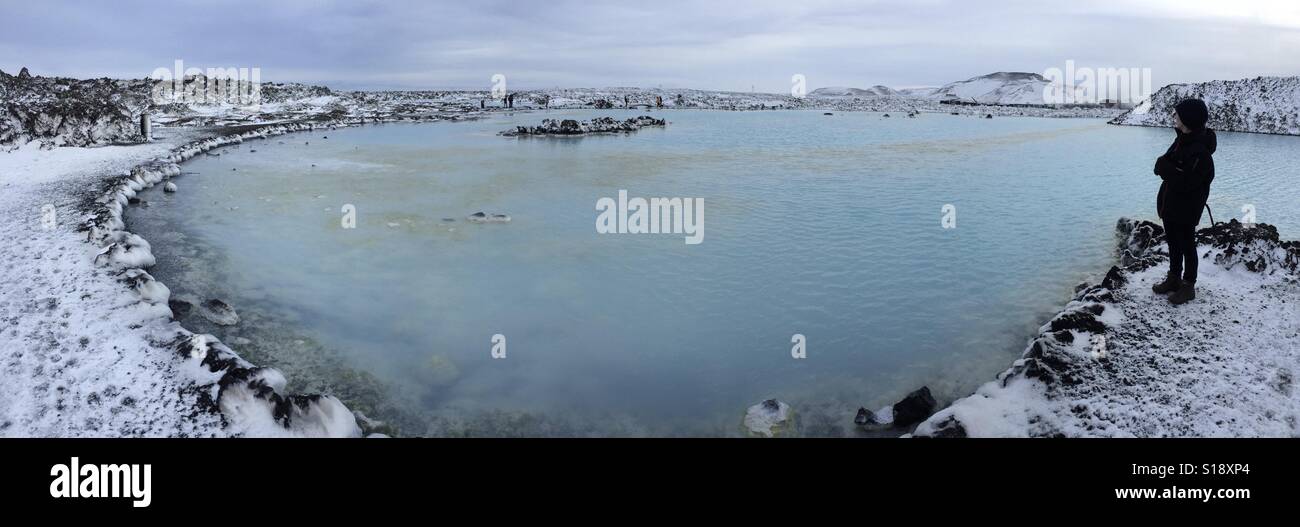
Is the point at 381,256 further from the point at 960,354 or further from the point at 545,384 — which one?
A: the point at 960,354

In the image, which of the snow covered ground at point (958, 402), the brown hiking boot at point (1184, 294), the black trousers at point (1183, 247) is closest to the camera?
the snow covered ground at point (958, 402)

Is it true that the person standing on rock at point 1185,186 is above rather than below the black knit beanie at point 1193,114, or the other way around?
below

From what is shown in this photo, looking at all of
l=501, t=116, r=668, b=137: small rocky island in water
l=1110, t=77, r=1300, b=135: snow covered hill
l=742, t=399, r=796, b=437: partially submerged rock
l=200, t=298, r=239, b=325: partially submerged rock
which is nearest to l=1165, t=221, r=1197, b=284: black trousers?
l=742, t=399, r=796, b=437: partially submerged rock

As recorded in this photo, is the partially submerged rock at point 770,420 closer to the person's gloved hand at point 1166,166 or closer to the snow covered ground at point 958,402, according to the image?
the snow covered ground at point 958,402

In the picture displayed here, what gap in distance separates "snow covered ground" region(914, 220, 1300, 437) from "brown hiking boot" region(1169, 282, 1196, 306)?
0.07m

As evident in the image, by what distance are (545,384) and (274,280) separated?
5.75 meters

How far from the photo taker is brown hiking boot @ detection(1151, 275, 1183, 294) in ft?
25.4

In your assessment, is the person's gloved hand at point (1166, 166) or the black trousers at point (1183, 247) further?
the black trousers at point (1183, 247)

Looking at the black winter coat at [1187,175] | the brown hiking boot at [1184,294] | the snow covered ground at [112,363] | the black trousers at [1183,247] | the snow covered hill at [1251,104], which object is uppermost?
the snow covered hill at [1251,104]

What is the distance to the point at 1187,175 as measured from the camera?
7.19 metres

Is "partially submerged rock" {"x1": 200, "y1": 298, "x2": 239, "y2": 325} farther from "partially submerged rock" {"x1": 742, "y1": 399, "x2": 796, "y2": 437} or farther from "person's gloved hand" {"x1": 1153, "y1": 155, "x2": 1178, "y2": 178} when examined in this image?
"person's gloved hand" {"x1": 1153, "y1": 155, "x2": 1178, "y2": 178}

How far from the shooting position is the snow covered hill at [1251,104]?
42.0 metres

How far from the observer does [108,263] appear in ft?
31.9

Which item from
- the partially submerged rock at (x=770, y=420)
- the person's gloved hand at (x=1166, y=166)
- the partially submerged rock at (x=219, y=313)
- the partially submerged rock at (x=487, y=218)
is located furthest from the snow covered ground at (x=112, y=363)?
the person's gloved hand at (x=1166, y=166)
